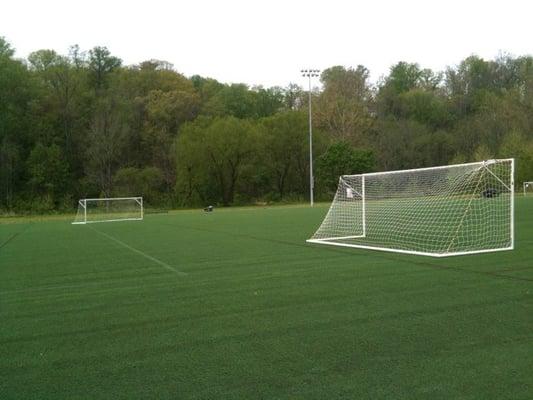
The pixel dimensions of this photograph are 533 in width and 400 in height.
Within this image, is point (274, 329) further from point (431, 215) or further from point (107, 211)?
point (107, 211)

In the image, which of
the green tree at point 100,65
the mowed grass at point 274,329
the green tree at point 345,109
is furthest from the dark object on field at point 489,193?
the green tree at point 100,65

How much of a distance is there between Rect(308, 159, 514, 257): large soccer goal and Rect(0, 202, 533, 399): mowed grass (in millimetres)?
1952

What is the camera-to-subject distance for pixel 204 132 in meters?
57.5

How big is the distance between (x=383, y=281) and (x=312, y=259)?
2917mm

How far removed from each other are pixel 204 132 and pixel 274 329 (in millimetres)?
52946

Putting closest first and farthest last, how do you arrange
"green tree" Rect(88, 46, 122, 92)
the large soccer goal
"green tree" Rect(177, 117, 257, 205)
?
the large soccer goal, "green tree" Rect(177, 117, 257, 205), "green tree" Rect(88, 46, 122, 92)

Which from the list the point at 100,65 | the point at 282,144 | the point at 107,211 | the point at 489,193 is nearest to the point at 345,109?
the point at 282,144

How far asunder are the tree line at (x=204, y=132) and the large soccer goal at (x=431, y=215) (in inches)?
1290

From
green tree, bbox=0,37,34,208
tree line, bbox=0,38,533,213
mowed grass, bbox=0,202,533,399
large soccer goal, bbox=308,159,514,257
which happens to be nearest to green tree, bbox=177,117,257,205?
tree line, bbox=0,38,533,213

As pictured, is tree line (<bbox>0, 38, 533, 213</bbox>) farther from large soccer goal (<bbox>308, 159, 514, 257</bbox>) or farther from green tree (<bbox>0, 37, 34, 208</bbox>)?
large soccer goal (<bbox>308, 159, 514, 257</bbox>)

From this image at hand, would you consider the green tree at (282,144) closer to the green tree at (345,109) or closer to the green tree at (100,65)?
the green tree at (345,109)

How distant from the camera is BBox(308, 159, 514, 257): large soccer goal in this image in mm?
12477

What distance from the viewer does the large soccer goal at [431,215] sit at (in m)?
12.5

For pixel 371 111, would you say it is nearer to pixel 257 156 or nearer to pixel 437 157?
pixel 437 157
